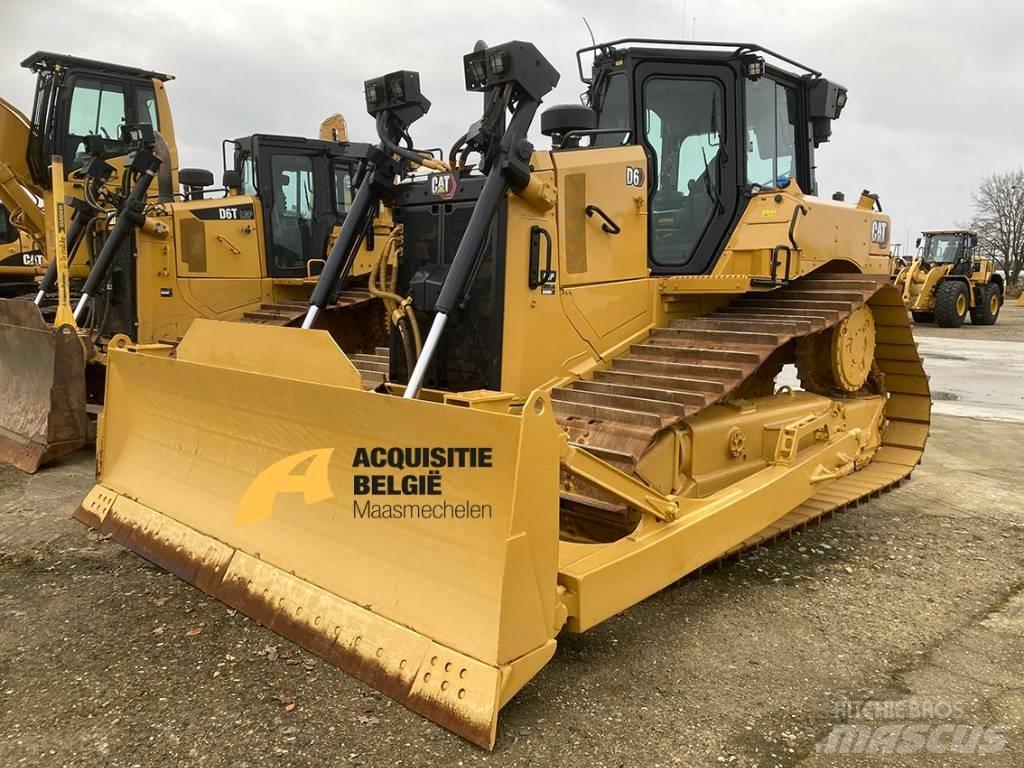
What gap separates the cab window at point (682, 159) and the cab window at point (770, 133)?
274mm

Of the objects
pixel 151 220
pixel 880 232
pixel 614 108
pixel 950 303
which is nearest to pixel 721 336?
pixel 614 108

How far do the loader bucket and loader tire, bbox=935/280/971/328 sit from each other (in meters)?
23.6

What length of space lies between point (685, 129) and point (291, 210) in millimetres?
6081

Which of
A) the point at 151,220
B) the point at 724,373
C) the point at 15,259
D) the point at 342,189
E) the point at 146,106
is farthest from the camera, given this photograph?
the point at 15,259

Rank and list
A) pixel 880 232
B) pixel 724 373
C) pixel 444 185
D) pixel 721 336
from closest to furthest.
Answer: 1. pixel 724 373
2. pixel 444 185
3. pixel 721 336
4. pixel 880 232

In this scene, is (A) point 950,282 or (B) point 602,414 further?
(A) point 950,282

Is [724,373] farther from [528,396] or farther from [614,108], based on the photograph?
[614,108]

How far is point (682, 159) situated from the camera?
16.3 feet

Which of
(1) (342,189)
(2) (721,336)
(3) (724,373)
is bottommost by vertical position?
(3) (724,373)

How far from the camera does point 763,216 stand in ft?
16.4

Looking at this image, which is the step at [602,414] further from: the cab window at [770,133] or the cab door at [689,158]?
the cab window at [770,133]

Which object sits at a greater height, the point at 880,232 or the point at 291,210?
the point at 291,210

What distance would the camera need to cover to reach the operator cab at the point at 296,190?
31.0 feet

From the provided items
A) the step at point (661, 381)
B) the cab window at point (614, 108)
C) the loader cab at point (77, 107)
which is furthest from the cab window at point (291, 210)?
the step at point (661, 381)
